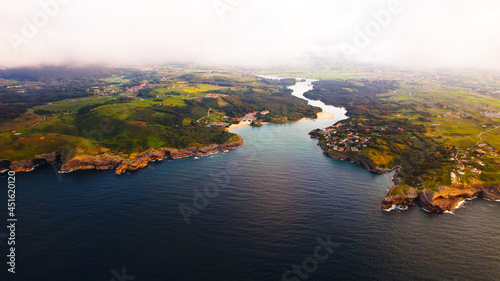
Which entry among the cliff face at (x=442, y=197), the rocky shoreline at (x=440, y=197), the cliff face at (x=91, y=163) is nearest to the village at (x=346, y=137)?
the rocky shoreline at (x=440, y=197)

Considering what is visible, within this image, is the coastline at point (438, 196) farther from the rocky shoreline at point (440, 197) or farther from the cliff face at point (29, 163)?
the cliff face at point (29, 163)

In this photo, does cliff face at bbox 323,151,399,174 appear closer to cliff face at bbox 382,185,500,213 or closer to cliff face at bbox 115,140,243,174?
cliff face at bbox 382,185,500,213

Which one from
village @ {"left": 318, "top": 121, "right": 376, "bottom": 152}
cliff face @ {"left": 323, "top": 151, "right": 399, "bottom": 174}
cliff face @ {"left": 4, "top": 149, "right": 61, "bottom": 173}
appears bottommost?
cliff face @ {"left": 4, "top": 149, "right": 61, "bottom": 173}

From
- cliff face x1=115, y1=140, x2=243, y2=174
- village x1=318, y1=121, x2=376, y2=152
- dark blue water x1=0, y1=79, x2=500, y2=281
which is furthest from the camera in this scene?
village x1=318, y1=121, x2=376, y2=152

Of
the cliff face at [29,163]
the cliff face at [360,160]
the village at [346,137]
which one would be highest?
the village at [346,137]

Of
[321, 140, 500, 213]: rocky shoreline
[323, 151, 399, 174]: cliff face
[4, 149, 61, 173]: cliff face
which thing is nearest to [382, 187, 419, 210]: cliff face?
[321, 140, 500, 213]: rocky shoreline

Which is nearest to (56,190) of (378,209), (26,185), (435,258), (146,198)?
(26,185)

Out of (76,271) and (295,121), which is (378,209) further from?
(295,121)

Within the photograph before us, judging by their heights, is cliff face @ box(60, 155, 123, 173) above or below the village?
below

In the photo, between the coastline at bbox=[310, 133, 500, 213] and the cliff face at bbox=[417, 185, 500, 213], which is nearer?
the cliff face at bbox=[417, 185, 500, 213]

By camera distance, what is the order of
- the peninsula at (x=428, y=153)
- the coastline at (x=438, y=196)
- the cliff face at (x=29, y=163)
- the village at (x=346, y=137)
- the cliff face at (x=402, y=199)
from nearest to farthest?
1. the coastline at (x=438, y=196)
2. the cliff face at (x=402, y=199)
3. the peninsula at (x=428, y=153)
4. the cliff face at (x=29, y=163)
5. the village at (x=346, y=137)
